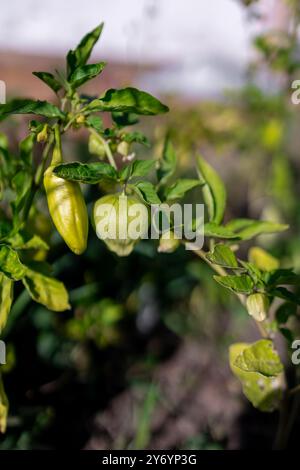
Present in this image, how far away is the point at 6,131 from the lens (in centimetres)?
132

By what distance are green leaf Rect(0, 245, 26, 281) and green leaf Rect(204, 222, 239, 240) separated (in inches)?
8.1

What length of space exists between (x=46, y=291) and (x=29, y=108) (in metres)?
0.22

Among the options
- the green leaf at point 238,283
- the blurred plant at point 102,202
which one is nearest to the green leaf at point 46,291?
the blurred plant at point 102,202

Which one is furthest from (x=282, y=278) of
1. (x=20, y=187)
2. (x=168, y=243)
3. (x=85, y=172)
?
(x=20, y=187)

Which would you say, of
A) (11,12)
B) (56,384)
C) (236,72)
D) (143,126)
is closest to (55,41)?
(11,12)

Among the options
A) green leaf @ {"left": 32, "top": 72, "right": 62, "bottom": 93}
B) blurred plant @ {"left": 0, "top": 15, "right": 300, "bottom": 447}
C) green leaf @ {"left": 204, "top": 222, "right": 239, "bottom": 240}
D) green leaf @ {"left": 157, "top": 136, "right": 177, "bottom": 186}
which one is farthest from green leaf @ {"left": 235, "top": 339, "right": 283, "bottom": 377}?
green leaf @ {"left": 32, "top": 72, "right": 62, "bottom": 93}

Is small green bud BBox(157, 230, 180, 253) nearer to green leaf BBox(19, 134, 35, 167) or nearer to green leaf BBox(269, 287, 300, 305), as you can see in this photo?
green leaf BBox(269, 287, 300, 305)

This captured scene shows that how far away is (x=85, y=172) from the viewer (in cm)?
59

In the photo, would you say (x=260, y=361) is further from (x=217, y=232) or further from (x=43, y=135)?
(x=43, y=135)

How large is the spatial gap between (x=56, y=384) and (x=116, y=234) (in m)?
0.60

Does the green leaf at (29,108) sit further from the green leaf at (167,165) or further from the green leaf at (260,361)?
the green leaf at (260,361)

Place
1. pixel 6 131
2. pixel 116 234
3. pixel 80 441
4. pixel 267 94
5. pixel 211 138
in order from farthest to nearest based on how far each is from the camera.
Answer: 1. pixel 267 94
2. pixel 211 138
3. pixel 6 131
4. pixel 80 441
5. pixel 116 234

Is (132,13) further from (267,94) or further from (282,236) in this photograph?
(282,236)

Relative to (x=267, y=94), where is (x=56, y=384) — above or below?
below
